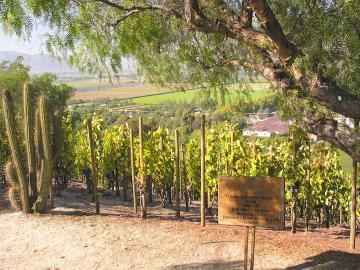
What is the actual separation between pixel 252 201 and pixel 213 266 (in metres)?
1.55

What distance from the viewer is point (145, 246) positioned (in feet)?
26.5

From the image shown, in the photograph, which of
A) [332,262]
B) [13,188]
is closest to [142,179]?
[13,188]

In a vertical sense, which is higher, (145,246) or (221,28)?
(221,28)

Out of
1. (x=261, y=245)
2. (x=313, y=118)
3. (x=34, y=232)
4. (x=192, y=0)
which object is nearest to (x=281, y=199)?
(x=313, y=118)

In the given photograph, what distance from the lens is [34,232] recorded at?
29.7ft

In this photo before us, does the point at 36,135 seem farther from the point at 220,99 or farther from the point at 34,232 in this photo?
the point at 220,99

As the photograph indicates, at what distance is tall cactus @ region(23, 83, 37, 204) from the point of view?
1059 cm

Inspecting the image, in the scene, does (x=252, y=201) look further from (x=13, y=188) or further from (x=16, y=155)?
(x=13, y=188)

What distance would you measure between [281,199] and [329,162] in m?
6.08

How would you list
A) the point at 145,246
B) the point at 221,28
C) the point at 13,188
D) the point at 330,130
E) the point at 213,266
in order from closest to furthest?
1. the point at 330,130
2. the point at 221,28
3. the point at 213,266
4. the point at 145,246
5. the point at 13,188

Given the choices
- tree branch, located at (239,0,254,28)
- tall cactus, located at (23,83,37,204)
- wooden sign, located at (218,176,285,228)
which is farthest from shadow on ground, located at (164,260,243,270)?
tall cactus, located at (23,83,37,204)

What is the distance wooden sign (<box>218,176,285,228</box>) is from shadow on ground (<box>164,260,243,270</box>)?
40.9 inches

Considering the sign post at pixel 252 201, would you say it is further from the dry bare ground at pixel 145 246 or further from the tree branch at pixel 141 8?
the tree branch at pixel 141 8

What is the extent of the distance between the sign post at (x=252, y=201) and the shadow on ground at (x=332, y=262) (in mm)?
1093
